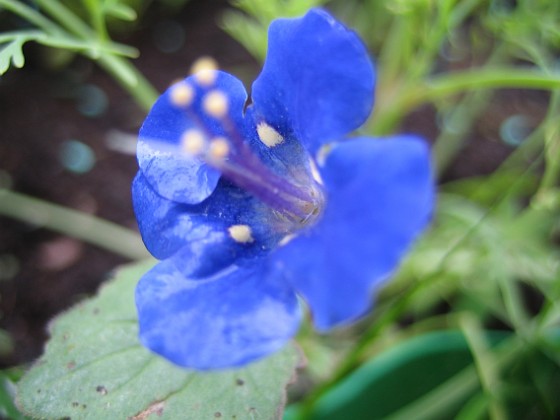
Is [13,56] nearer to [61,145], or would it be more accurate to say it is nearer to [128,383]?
[128,383]

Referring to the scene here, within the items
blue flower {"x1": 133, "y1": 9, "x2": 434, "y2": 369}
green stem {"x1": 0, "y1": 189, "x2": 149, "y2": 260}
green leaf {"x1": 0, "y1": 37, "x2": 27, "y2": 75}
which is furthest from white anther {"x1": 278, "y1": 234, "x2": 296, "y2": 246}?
green stem {"x1": 0, "y1": 189, "x2": 149, "y2": 260}

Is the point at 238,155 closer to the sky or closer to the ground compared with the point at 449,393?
closer to the sky

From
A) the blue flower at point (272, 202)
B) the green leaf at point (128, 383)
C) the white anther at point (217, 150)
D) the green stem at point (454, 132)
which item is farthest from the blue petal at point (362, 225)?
the green stem at point (454, 132)

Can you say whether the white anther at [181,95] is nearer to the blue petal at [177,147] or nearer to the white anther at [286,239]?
the blue petal at [177,147]

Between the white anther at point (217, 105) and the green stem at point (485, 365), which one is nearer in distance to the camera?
the white anther at point (217, 105)

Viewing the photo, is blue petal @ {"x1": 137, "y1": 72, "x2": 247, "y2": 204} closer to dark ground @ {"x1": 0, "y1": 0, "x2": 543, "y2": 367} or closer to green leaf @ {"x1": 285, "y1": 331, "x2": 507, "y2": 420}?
green leaf @ {"x1": 285, "y1": 331, "x2": 507, "y2": 420}

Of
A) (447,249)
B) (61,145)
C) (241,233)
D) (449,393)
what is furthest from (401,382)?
(61,145)
